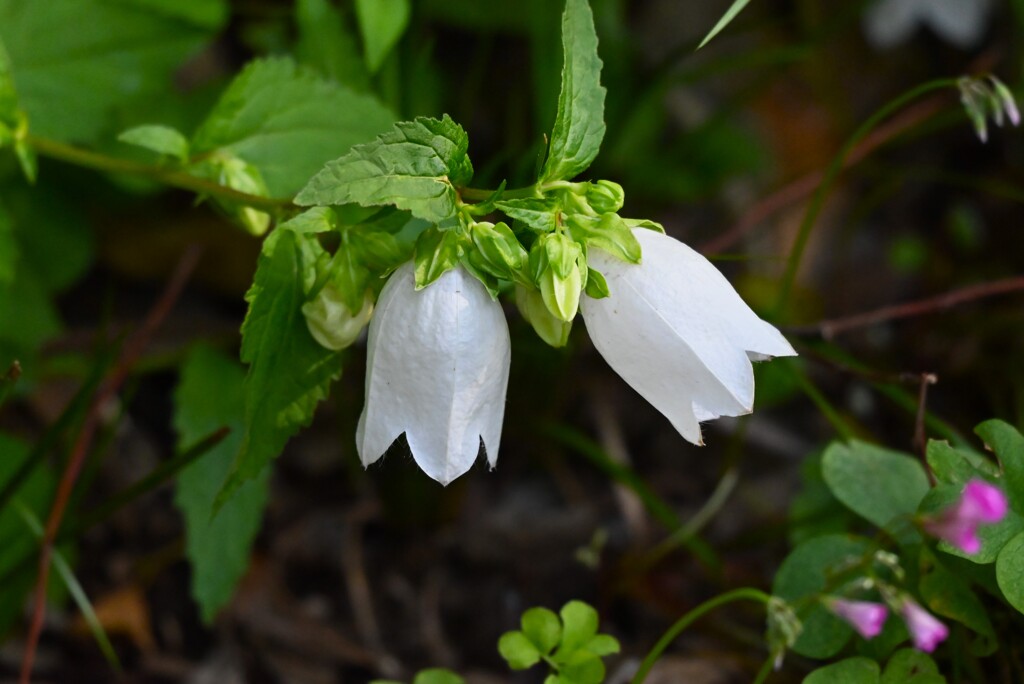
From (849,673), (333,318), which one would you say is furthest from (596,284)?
(849,673)

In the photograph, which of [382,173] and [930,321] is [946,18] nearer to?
[930,321]

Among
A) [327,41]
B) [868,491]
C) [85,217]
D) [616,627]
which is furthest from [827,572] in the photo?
[85,217]

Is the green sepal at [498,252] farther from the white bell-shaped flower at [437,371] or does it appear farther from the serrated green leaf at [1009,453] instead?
the serrated green leaf at [1009,453]

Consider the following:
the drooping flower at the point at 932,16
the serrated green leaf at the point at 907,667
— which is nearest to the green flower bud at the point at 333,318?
the serrated green leaf at the point at 907,667

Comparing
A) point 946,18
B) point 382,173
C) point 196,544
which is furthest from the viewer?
point 946,18

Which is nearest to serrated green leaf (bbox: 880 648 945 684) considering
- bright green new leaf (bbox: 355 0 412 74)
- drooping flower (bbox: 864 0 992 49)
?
bright green new leaf (bbox: 355 0 412 74)

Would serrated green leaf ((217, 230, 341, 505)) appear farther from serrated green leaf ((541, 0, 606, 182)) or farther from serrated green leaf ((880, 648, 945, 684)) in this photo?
serrated green leaf ((880, 648, 945, 684))
